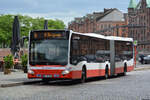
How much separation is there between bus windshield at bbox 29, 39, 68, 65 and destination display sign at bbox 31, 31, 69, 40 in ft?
0.58

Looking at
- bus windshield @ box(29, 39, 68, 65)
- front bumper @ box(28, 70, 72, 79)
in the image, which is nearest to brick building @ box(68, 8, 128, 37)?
bus windshield @ box(29, 39, 68, 65)

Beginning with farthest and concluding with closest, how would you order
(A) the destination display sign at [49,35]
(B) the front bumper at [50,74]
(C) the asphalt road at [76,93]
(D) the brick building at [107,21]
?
1. (D) the brick building at [107,21]
2. (A) the destination display sign at [49,35]
3. (B) the front bumper at [50,74]
4. (C) the asphalt road at [76,93]

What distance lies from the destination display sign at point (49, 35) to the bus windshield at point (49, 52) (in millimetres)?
178

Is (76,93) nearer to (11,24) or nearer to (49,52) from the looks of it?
(49,52)

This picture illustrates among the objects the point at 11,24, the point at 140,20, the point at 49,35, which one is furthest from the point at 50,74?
the point at 140,20

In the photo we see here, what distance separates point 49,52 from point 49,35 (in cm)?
87

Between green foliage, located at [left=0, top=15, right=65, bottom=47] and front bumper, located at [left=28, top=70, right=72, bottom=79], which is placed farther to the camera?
green foliage, located at [left=0, top=15, right=65, bottom=47]

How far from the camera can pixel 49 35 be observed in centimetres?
2175

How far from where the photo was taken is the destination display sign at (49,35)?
21.5 m

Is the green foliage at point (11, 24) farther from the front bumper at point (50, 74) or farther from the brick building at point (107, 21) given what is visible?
the front bumper at point (50, 74)

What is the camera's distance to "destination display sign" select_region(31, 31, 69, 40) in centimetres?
2152

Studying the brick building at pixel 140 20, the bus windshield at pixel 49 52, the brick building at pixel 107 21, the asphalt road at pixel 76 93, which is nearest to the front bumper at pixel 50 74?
the bus windshield at pixel 49 52

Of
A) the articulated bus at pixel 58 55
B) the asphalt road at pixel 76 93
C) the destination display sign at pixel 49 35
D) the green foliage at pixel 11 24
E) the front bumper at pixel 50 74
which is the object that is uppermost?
the green foliage at pixel 11 24

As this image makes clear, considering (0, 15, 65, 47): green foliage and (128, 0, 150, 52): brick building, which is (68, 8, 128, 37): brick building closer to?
(128, 0, 150, 52): brick building
